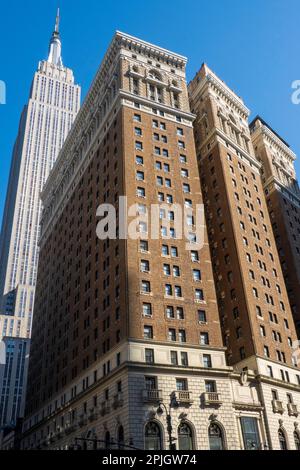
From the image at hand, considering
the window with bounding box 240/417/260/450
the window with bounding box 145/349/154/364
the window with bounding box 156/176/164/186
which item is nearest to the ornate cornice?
the window with bounding box 156/176/164/186

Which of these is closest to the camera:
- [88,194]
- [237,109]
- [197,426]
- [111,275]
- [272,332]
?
[197,426]

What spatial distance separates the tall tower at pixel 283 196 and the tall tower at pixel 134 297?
28.4m

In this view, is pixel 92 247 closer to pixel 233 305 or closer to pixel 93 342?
pixel 93 342

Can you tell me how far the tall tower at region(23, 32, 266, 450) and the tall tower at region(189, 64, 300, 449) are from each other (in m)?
5.73

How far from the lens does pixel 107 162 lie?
79375 millimetres

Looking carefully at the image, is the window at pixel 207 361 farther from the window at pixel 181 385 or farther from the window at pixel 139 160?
the window at pixel 139 160

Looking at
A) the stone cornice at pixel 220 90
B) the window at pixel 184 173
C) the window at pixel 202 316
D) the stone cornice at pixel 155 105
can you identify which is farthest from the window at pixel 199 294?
the stone cornice at pixel 220 90

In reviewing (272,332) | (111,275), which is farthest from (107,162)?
(272,332)

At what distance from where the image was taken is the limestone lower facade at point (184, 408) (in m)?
51.1

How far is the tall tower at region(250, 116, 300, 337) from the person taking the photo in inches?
3600

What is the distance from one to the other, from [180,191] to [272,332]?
81.9ft

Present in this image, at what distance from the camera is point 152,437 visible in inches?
1978

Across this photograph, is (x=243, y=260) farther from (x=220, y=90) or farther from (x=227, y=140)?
(x=220, y=90)

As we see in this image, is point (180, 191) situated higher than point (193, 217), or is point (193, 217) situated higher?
point (180, 191)
